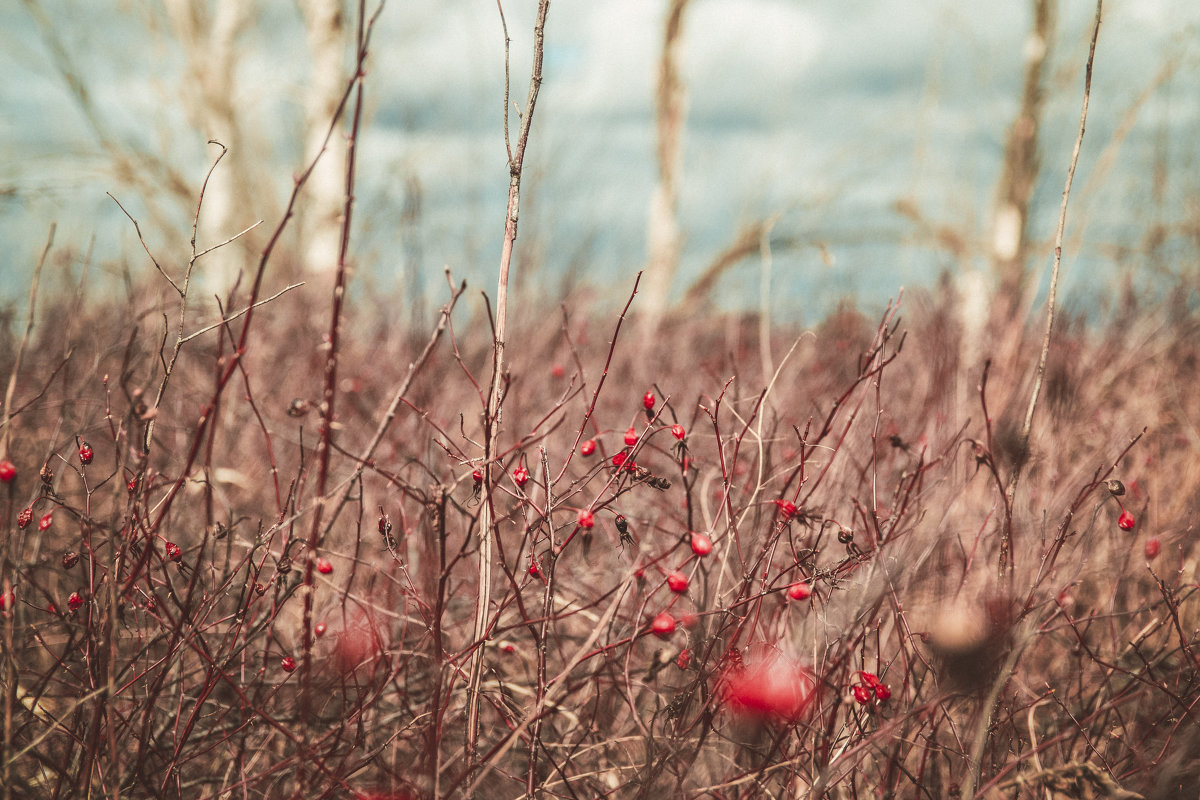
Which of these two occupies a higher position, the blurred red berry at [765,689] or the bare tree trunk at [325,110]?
the bare tree trunk at [325,110]

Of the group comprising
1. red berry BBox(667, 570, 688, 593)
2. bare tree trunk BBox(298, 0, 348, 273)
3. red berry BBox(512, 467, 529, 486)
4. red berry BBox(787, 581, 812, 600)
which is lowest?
red berry BBox(787, 581, 812, 600)

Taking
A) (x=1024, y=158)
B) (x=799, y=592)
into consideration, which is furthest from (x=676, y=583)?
(x=1024, y=158)

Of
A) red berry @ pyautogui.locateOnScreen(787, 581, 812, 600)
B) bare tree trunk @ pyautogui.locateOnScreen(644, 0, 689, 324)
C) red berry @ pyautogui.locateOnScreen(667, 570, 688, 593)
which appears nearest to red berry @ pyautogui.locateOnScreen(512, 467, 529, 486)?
red berry @ pyautogui.locateOnScreen(667, 570, 688, 593)

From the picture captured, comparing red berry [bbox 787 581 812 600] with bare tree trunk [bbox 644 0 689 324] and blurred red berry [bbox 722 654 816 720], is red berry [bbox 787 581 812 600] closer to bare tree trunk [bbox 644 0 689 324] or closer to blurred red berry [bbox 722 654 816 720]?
blurred red berry [bbox 722 654 816 720]

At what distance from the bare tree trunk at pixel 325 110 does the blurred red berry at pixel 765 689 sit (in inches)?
172

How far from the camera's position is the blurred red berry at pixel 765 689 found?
141cm

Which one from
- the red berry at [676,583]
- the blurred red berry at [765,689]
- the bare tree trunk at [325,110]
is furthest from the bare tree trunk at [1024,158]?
the red berry at [676,583]

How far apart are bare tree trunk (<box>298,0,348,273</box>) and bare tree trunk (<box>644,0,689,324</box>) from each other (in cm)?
250

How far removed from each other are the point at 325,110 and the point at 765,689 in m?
5.35

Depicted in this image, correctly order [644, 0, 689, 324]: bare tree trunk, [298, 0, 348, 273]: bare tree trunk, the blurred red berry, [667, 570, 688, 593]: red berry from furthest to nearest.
Result: [644, 0, 689, 324]: bare tree trunk < [298, 0, 348, 273]: bare tree trunk < the blurred red berry < [667, 570, 688, 593]: red berry

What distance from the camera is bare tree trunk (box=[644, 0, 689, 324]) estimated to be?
5980 mm

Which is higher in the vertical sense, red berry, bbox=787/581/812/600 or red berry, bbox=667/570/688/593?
red berry, bbox=667/570/688/593

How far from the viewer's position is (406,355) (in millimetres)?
4473

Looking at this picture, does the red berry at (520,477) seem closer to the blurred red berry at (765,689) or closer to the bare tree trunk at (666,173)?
the blurred red berry at (765,689)
